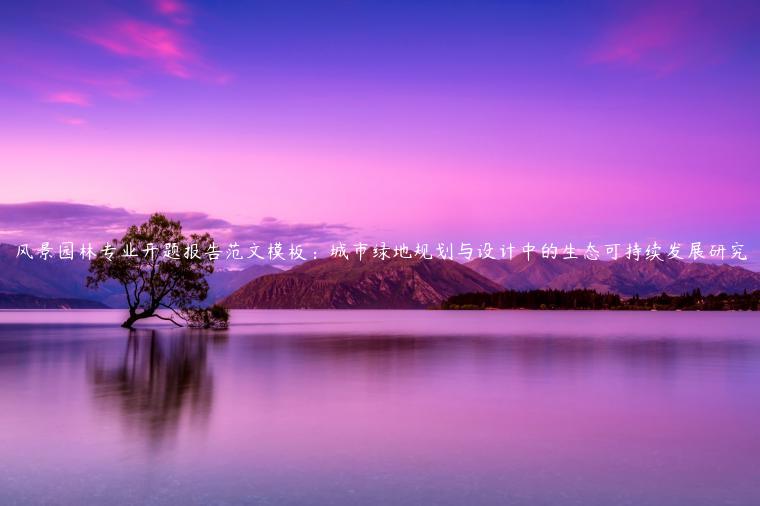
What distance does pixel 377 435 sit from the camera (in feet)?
81.6

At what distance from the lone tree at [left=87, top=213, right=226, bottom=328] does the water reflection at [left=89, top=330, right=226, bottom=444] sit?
44595 millimetres

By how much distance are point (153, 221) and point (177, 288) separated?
11992 millimetres

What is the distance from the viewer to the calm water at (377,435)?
17188 mm

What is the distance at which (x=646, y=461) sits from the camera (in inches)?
811

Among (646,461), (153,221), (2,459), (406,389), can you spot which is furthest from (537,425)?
(153,221)

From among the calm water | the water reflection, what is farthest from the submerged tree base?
the calm water

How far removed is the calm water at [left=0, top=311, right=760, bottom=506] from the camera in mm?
17188

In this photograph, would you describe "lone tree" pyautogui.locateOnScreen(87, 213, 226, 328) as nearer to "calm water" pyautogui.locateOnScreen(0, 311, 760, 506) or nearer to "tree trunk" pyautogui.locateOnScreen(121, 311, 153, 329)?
"tree trunk" pyautogui.locateOnScreen(121, 311, 153, 329)

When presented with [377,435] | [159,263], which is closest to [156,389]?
[377,435]

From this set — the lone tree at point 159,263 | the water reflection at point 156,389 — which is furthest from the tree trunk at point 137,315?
the water reflection at point 156,389

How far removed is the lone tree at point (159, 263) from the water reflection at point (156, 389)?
44595 mm

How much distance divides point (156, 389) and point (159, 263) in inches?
2995

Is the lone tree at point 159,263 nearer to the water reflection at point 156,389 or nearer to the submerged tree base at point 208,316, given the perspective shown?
the submerged tree base at point 208,316

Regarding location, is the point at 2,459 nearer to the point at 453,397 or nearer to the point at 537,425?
the point at 537,425
